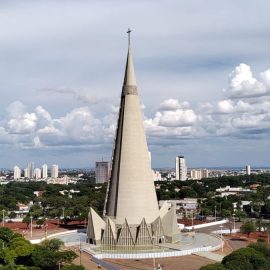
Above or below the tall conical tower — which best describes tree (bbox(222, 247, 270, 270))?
below

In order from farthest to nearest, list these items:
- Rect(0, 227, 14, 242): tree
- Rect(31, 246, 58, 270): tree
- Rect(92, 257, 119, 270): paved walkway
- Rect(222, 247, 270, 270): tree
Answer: Rect(0, 227, 14, 242): tree
Rect(92, 257, 119, 270): paved walkway
Rect(31, 246, 58, 270): tree
Rect(222, 247, 270, 270): tree

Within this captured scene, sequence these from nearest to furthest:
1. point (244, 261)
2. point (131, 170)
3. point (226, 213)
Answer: point (244, 261), point (131, 170), point (226, 213)

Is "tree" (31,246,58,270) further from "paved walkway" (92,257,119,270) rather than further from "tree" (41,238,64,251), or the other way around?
"paved walkway" (92,257,119,270)

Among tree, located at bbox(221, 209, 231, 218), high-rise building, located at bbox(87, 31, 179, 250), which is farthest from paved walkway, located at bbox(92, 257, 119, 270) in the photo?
tree, located at bbox(221, 209, 231, 218)

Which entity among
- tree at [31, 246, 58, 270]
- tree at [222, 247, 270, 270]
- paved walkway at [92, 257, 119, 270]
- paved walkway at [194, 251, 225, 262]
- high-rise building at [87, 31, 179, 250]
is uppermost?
high-rise building at [87, 31, 179, 250]

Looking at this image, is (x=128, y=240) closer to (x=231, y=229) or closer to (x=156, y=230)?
(x=156, y=230)

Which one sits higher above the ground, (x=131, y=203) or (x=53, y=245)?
(x=131, y=203)

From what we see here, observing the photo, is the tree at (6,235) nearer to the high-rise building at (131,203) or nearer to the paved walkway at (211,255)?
the high-rise building at (131,203)

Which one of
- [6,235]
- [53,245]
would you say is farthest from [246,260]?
[6,235]

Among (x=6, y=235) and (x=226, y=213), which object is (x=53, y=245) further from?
(x=226, y=213)

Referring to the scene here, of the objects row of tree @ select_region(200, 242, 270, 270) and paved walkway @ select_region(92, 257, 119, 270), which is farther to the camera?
paved walkway @ select_region(92, 257, 119, 270)
